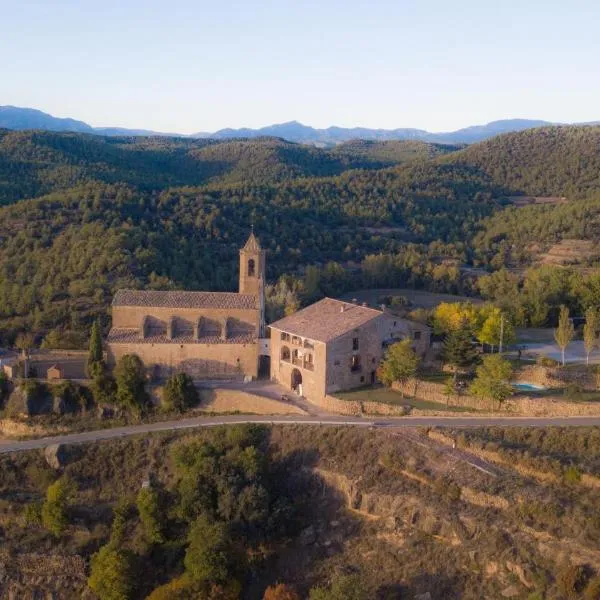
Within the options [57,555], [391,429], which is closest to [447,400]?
[391,429]

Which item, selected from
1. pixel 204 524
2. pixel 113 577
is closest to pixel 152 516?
pixel 204 524

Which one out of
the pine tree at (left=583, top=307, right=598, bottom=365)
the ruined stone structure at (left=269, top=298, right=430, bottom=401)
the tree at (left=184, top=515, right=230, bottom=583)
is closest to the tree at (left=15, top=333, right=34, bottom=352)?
the ruined stone structure at (left=269, top=298, right=430, bottom=401)

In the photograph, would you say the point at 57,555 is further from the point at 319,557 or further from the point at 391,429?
the point at 391,429

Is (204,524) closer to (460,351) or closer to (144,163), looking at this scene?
(460,351)

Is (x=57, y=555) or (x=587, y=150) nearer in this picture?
(x=57, y=555)

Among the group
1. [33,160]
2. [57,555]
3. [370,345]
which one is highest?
[33,160]

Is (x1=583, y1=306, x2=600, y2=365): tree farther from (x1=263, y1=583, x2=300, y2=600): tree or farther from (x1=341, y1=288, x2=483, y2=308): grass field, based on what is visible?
(x1=263, y1=583, x2=300, y2=600): tree

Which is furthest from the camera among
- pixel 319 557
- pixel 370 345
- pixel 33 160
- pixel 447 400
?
pixel 33 160

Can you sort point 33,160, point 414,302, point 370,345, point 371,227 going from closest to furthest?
point 370,345 → point 414,302 → point 371,227 → point 33,160
